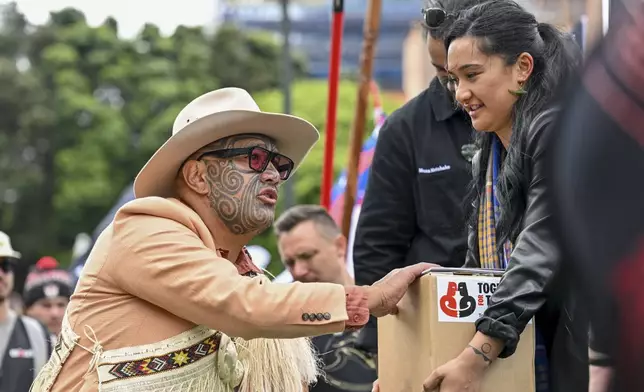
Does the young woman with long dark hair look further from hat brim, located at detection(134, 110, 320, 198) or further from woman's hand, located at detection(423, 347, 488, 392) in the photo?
hat brim, located at detection(134, 110, 320, 198)

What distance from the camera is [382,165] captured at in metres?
5.21

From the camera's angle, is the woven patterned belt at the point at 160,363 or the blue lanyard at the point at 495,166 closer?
the woven patterned belt at the point at 160,363

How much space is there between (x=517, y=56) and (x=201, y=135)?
1.08 metres

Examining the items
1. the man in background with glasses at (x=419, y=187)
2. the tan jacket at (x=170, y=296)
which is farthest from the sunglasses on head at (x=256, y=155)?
the man in background with glasses at (x=419, y=187)

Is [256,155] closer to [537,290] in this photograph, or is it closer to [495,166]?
[495,166]

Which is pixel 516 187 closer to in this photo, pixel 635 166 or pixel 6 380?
pixel 635 166

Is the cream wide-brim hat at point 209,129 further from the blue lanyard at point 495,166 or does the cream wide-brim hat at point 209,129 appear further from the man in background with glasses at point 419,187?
the man in background with glasses at point 419,187

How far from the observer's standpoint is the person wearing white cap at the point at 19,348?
7785 mm

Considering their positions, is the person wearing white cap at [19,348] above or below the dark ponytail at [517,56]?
below

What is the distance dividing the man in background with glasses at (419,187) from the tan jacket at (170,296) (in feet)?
4.72

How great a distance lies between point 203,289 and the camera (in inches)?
138

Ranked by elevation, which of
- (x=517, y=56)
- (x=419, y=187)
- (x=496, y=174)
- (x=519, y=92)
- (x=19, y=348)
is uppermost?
(x=517, y=56)

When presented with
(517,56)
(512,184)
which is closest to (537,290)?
(512,184)

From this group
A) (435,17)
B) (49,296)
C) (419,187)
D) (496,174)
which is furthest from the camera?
(49,296)
